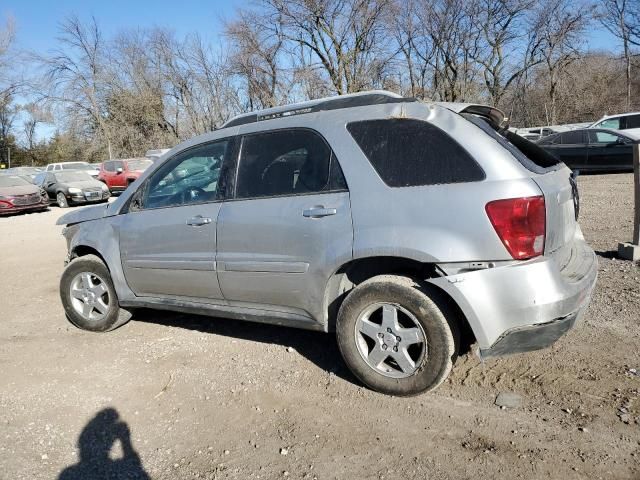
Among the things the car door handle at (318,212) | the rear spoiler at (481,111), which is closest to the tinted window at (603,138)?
the rear spoiler at (481,111)

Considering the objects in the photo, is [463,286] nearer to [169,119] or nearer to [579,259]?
[579,259]

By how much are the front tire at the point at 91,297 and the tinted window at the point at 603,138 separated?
47.6 ft

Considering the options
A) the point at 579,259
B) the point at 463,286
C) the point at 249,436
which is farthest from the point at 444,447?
the point at 579,259

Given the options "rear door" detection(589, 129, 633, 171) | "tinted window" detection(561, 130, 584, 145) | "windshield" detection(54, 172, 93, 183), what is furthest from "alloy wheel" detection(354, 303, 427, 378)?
"windshield" detection(54, 172, 93, 183)

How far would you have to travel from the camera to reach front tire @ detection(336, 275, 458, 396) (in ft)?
9.55

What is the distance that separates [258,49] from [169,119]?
1488 centimetres

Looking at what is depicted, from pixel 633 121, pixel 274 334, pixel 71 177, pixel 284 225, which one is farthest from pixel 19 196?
pixel 633 121

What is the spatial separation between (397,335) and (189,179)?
213cm

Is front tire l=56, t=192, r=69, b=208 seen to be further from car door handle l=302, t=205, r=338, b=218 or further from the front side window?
car door handle l=302, t=205, r=338, b=218

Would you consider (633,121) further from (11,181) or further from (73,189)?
(11,181)

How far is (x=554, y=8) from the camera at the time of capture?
1403 inches

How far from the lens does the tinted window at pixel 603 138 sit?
1442 centimetres

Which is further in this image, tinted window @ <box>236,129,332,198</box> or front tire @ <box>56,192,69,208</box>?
front tire @ <box>56,192,69,208</box>

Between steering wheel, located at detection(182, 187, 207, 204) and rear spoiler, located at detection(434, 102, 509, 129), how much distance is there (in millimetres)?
1858
